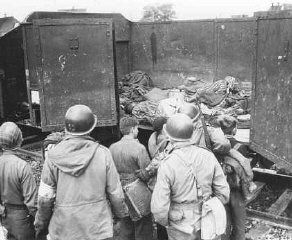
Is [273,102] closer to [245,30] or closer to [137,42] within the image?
[245,30]

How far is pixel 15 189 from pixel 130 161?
3.84ft

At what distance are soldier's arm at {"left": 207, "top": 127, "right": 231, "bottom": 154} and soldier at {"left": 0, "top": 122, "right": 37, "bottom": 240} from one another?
181 centimetres

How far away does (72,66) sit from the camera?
6812 mm

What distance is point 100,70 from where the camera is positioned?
6.88 meters

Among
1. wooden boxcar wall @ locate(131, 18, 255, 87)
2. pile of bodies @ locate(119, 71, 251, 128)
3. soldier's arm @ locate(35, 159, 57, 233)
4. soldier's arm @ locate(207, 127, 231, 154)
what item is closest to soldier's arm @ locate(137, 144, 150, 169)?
soldier's arm @ locate(207, 127, 231, 154)

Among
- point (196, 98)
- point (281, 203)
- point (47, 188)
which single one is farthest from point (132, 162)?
point (196, 98)

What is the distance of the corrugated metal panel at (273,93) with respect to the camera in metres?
4.96

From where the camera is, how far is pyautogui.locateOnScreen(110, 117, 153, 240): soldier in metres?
4.37

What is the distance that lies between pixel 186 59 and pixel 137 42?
140 cm

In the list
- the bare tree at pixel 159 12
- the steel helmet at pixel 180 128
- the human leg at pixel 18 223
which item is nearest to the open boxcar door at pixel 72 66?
the human leg at pixel 18 223

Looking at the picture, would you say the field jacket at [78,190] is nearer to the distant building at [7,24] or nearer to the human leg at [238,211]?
the human leg at [238,211]

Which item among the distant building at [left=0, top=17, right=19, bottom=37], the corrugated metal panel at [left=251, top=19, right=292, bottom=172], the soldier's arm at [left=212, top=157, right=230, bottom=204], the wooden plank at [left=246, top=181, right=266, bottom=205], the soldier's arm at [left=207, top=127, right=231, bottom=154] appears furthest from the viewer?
the distant building at [left=0, top=17, right=19, bottom=37]

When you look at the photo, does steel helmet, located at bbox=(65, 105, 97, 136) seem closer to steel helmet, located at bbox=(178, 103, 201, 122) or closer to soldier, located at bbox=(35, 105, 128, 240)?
soldier, located at bbox=(35, 105, 128, 240)

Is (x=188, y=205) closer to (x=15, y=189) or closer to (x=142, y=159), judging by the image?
(x=142, y=159)
